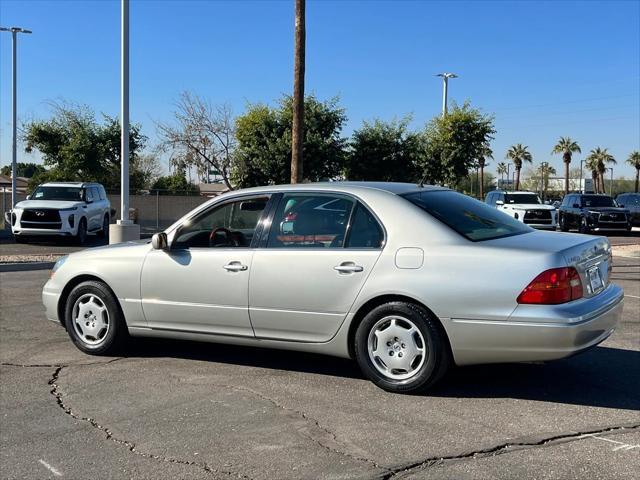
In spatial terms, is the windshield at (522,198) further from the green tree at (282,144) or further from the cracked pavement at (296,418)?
the cracked pavement at (296,418)

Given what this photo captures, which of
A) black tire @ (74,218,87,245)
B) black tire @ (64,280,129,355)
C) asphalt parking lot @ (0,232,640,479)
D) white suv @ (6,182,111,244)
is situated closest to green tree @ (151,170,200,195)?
white suv @ (6,182,111,244)

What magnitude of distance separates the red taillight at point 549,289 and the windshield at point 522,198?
22.6m

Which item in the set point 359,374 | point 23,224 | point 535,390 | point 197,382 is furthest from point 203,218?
point 23,224

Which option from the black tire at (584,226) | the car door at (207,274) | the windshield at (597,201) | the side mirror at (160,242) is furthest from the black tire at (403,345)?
the windshield at (597,201)

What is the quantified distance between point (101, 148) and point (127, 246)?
30100mm

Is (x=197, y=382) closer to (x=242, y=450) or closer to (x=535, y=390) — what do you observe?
(x=242, y=450)

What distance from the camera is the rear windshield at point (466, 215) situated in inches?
209

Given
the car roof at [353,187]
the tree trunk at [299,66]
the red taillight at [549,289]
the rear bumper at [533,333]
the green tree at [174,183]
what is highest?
the tree trunk at [299,66]

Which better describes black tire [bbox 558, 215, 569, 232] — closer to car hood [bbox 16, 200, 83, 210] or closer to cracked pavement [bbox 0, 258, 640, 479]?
car hood [bbox 16, 200, 83, 210]

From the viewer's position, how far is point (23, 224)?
19828 millimetres

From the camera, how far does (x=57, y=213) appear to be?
19.6m

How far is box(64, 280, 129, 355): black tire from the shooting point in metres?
6.37

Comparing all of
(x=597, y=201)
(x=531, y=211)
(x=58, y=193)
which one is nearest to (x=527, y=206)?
(x=531, y=211)

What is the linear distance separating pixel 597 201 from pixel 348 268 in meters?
26.2
